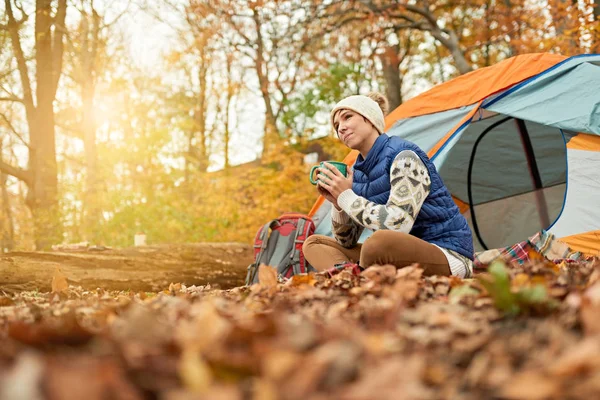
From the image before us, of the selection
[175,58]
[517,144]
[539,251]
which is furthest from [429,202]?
[175,58]

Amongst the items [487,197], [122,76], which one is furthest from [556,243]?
[122,76]

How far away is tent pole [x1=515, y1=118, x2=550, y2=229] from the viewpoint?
5117 millimetres

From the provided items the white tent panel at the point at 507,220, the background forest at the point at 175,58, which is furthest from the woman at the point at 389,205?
the background forest at the point at 175,58

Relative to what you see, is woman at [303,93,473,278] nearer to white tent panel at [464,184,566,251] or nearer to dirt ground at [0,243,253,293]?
dirt ground at [0,243,253,293]

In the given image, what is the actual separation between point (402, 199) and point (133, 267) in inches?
90.0

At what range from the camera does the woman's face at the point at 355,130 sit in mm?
2697

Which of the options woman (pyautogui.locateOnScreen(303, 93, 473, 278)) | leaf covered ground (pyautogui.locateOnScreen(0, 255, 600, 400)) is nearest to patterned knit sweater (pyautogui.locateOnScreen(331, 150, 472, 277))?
woman (pyautogui.locateOnScreen(303, 93, 473, 278))

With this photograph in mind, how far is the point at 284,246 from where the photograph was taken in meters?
4.03

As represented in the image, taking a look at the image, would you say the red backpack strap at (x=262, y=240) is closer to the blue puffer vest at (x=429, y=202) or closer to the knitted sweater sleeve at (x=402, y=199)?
the blue puffer vest at (x=429, y=202)

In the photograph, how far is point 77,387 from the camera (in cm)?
63

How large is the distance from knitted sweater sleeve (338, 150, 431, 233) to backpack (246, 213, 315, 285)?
1425 millimetres

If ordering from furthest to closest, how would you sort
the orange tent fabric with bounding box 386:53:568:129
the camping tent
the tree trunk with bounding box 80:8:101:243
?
1. the tree trunk with bounding box 80:8:101:243
2. the orange tent fabric with bounding box 386:53:568:129
3. the camping tent

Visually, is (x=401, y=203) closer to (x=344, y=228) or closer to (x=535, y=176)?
(x=344, y=228)

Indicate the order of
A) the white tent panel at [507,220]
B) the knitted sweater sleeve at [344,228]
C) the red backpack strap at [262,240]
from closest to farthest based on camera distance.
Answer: the knitted sweater sleeve at [344,228] → the red backpack strap at [262,240] → the white tent panel at [507,220]
